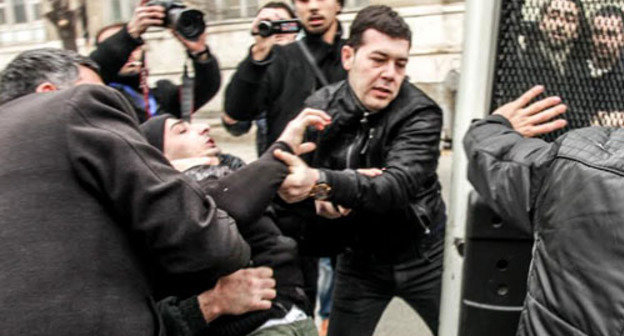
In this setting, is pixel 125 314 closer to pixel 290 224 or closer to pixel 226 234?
pixel 226 234

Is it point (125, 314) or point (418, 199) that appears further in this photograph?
point (418, 199)

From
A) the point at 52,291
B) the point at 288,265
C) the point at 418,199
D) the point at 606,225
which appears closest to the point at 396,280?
the point at 418,199

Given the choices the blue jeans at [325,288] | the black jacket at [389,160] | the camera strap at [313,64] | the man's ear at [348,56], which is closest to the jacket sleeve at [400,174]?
the black jacket at [389,160]

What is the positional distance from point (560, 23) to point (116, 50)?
6.06ft

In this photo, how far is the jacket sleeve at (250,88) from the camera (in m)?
2.80

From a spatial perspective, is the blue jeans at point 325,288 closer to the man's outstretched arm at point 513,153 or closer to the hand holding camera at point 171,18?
the hand holding camera at point 171,18

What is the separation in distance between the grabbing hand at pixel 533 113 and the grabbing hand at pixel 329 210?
2.27 feet

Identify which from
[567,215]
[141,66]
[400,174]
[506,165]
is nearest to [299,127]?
[400,174]

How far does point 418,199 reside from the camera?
235 centimetres

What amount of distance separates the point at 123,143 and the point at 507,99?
1.07 m

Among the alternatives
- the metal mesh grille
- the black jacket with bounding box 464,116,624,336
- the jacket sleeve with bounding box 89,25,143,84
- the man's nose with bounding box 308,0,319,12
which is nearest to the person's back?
the black jacket with bounding box 464,116,624,336

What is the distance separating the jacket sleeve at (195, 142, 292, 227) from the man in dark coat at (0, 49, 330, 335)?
0.18 m

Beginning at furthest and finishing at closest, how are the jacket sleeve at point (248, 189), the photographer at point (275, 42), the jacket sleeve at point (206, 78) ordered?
1. the photographer at point (275, 42)
2. the jacket sleeve at point (206, 78)
3. the jacket sleeve at point (248, 189)

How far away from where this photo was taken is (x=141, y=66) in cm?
299
